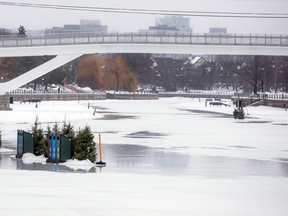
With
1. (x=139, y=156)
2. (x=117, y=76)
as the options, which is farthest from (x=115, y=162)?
(x=117, y=76)

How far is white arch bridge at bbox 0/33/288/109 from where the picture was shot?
2795 inches

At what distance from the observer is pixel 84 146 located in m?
26.0

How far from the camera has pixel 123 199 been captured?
666 inches

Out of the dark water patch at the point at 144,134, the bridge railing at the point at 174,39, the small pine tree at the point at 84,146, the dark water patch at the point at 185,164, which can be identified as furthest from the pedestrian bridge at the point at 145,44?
the small pine tree at the point at 84,146

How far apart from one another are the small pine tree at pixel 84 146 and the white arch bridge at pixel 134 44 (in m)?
44.8

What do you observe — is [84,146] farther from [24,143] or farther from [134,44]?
[134,44]

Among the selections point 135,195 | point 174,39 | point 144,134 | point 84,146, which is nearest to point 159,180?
point 135,195

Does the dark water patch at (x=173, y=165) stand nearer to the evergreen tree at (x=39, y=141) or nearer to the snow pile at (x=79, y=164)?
the snow pile at (x=79, y=164)

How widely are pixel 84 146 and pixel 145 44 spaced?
151 ft

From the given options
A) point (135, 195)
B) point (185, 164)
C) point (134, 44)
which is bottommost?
point (185, 164)

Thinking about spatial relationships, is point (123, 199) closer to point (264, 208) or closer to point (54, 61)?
point (264, 208)

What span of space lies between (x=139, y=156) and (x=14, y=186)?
12.1 meters

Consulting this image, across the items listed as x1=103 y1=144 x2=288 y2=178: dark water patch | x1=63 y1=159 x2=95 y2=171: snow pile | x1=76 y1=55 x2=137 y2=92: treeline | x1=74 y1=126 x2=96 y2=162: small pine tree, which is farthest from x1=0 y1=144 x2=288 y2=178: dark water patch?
x1=76 y1=55 x2=137 y2=92: treeline

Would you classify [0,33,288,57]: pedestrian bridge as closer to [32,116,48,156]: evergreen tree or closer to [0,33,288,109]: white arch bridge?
[0,33,288,109]: white arch bridge
